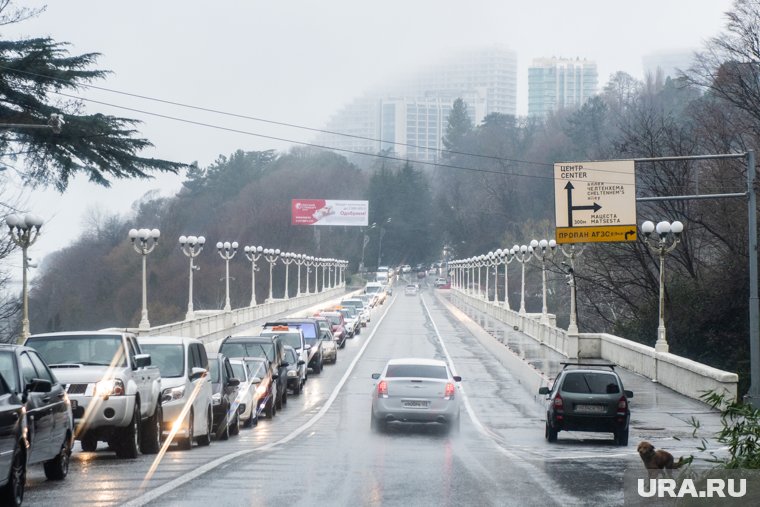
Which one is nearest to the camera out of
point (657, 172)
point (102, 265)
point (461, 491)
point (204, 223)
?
point (461, 491)

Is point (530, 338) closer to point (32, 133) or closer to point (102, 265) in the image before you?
point (32, 133)

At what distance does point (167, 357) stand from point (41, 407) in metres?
7.60

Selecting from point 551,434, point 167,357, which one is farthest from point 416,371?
point 167,357

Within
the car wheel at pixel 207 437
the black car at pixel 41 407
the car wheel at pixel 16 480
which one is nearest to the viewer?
the car wheel at pixel 16 480

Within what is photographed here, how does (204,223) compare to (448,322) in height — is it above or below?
above

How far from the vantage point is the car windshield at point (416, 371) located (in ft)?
82.3

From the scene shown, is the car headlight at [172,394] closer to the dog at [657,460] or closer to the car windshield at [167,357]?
the car windshield at [167,357]

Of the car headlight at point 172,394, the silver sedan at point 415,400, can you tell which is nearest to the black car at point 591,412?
the silver sedan at point 415,400

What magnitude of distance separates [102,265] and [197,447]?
6170 inches

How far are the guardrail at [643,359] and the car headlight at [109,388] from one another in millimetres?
11917

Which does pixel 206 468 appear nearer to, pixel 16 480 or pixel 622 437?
Answer: pixel 16 480

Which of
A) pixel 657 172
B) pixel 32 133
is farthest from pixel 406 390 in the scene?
pixel 657 172

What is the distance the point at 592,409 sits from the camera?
23547 mm

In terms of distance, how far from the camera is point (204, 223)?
194 meters
